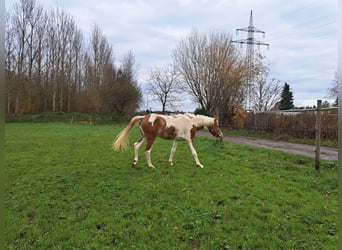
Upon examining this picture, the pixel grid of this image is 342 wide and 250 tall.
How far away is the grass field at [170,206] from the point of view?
291 centimetres

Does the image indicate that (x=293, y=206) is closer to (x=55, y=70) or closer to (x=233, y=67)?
(x=233, y=67)

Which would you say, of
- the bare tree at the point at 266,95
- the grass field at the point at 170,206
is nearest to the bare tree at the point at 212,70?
the bare tree at the point at 266,95

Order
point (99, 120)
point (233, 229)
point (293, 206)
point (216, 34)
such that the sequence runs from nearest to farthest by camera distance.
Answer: point (233, 229), point (293, 206), point (216, 34), point (99, 120)

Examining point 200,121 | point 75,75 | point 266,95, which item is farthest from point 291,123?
point 75,75

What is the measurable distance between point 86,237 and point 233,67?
19.2 m

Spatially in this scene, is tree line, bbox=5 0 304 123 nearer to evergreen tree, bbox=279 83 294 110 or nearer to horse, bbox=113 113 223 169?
evergreen tree, bbox=279 83 294 110

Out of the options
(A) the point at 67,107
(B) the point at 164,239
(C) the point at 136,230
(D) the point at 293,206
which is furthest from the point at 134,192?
(A) the point at 67,107

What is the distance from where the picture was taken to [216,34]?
22609mm

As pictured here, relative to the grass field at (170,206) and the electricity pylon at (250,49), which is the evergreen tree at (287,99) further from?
the grass field at (170,206)

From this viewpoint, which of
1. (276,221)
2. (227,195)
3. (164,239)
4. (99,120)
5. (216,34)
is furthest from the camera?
(99,120)

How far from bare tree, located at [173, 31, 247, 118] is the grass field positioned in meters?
14.1

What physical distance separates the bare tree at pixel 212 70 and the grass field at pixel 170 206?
555 inches

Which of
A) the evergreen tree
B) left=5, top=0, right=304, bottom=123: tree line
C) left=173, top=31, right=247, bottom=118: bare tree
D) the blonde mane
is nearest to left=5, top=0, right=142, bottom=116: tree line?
left=5, top=0, right=304, bottom=123: tree line

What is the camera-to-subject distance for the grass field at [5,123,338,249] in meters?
2.91
